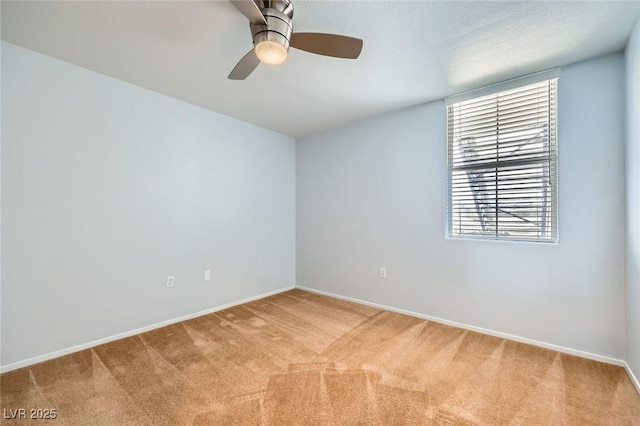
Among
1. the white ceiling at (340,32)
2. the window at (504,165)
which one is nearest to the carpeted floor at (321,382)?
the window at (504,165)

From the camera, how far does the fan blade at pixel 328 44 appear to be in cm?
147

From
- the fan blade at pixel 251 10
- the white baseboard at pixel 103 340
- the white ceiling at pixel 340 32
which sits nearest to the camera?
the fan blade at pixel 251 10

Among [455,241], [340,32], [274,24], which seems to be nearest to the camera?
[274,24]

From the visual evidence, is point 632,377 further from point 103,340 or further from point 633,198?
point 103,340

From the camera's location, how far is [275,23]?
1.41 m

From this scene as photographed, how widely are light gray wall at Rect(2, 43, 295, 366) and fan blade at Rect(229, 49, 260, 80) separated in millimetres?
1338

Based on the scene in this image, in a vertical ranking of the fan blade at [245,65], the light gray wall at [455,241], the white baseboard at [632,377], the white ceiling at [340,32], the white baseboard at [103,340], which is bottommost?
the white baseboard at [103,340]

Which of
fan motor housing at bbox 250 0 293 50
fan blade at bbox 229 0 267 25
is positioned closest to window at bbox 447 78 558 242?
fan motor housing at bbox 250 0 293 50

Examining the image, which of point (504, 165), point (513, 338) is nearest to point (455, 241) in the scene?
point (504, 165)

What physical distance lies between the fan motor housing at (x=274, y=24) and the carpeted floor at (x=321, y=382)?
2112mm

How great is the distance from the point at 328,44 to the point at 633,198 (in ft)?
7.44

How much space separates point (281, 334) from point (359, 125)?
264 centimetres

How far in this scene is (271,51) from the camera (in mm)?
1414

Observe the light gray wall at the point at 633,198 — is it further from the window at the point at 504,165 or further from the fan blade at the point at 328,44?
the fan blade at the point at 328,44
